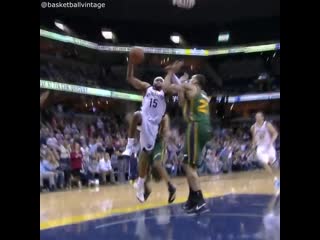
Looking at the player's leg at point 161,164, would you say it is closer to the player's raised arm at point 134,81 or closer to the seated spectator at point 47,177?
the player's raised arm at point 134,81

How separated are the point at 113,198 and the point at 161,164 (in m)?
0.59

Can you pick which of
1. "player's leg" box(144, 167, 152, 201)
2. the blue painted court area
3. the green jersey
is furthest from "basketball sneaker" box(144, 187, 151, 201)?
the green jersey

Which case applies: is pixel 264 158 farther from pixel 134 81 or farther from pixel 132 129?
pixel 134 81

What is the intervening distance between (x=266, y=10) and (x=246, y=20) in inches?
8.3

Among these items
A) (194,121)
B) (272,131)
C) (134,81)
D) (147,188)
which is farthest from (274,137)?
(134,81)

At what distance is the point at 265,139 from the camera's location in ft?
16.5

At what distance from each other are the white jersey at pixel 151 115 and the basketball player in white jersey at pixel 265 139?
936 mm

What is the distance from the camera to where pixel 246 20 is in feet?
16.0

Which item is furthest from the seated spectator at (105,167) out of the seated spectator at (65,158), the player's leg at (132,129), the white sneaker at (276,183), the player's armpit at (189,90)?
the white sneaker at (276,183)

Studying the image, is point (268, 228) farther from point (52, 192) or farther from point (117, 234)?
point (52, 192)

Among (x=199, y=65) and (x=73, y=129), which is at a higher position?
(x=199, y=65)
